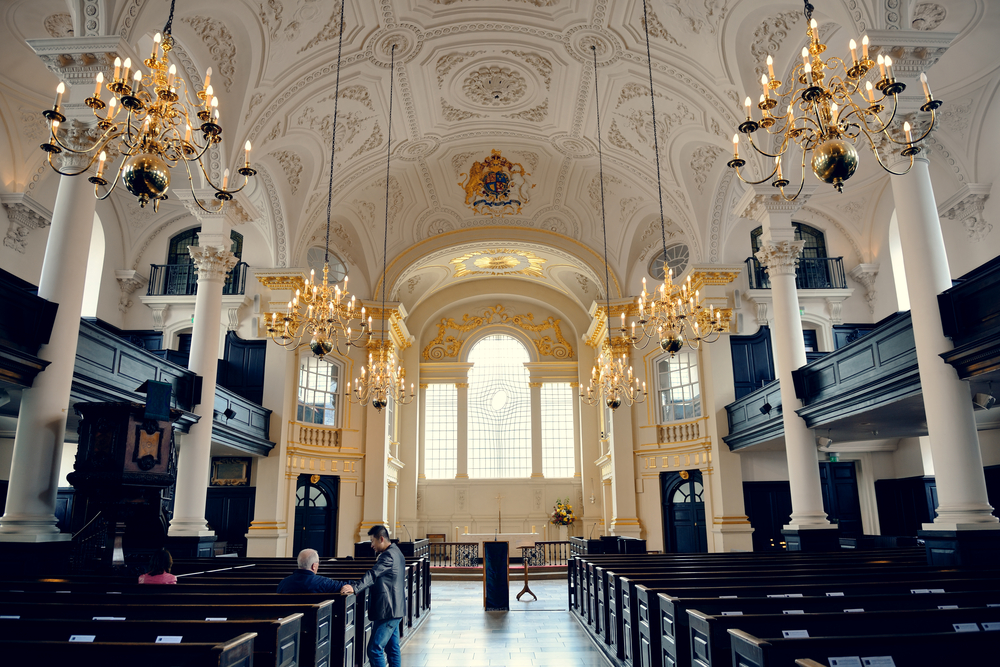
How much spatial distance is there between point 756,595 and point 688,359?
44.3 ft

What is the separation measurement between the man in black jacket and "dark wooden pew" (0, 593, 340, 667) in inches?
9.8

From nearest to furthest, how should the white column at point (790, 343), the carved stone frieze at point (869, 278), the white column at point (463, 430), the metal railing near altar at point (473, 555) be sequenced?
the white column at point (790, 343)
the carved stone frieze at point (869, 278)
the metal railing near altar at point (473, 555)
the white column at point (463, 430)

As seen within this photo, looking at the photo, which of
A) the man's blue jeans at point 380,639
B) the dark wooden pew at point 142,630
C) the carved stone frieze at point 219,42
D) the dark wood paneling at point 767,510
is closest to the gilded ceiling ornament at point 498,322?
the dark wood paneling at point 767,510

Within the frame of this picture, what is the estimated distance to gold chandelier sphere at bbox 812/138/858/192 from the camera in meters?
5.21

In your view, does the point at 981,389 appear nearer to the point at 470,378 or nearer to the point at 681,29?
the point at 681,29

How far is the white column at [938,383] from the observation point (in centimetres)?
728

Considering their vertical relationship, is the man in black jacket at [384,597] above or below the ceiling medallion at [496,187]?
below

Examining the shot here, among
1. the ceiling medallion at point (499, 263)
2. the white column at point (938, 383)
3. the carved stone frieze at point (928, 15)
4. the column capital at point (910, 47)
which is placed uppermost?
the ceiling medallion at point (499, 263)

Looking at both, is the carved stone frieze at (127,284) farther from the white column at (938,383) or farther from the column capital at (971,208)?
the column capital at (971,208)

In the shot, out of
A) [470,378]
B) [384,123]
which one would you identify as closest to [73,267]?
[384,123]

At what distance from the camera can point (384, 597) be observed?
20.1ft

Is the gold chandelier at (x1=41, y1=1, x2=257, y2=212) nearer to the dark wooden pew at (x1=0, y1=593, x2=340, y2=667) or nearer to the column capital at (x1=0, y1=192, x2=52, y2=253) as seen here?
the dark wooden pew at (x1=0, y1=593, x2=340, y2=667)

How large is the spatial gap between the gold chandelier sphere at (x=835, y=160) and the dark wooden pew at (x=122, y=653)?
5.07 m

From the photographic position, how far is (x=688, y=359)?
1847 cm
